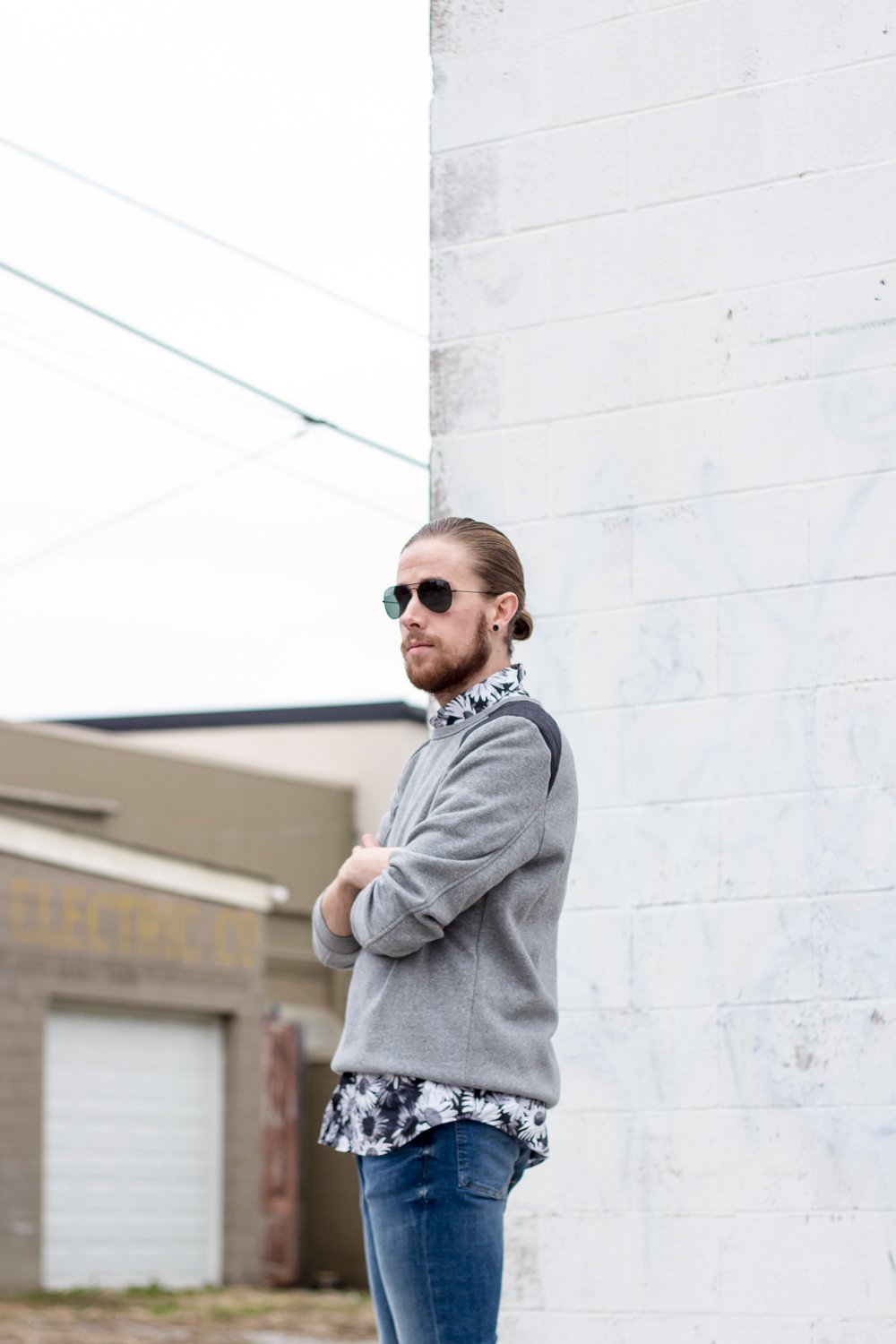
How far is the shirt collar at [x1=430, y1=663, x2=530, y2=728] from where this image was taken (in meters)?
3.12

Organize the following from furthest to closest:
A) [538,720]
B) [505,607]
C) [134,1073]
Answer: [134,1073], [505,607], [538,720]

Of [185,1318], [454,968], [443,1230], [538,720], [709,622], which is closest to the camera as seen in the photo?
[443,1230]

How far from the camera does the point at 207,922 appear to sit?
60.4 ft

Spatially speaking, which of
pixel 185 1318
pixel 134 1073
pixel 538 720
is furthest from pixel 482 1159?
pixel 134 1073

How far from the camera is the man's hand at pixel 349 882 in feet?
9.83

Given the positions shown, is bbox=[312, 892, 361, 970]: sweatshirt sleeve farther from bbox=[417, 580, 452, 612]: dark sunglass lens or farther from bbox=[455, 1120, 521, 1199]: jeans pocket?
bbox=[417, 580, 452, 612]: dark sunglass lens

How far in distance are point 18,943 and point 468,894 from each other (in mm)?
14047

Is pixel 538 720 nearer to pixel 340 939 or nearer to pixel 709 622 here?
pixel 340 939

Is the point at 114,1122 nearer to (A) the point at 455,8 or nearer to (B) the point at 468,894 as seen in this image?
(A) the point at 455,8

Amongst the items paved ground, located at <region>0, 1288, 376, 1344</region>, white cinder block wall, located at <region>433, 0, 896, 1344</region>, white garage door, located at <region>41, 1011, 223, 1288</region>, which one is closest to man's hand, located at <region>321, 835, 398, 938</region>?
white cinder block wall, located at <region>433, 0, 896, 1344</region>

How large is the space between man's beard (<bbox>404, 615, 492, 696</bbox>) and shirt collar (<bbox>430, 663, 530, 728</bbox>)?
0.06ft

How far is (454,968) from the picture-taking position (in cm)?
295

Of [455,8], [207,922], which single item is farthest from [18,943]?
[455,8]

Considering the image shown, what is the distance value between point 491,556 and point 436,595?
11 centimetres
